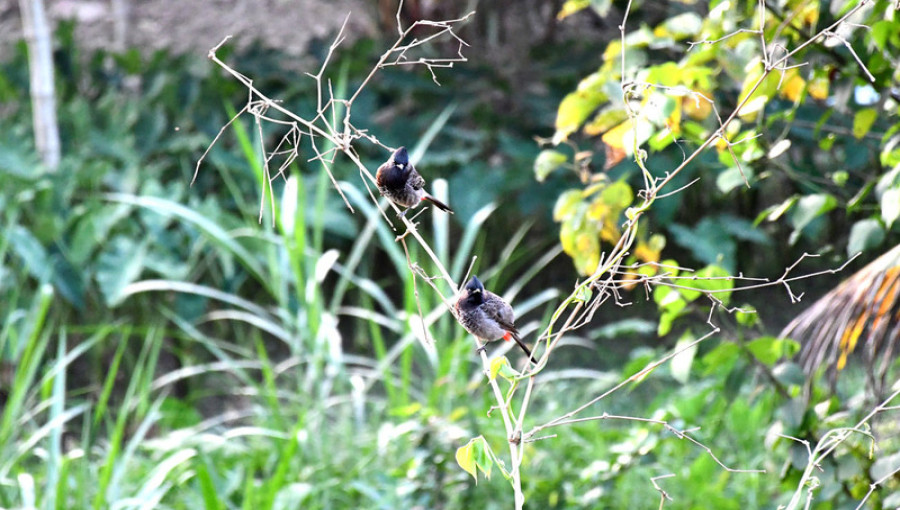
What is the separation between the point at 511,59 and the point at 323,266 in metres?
3.01

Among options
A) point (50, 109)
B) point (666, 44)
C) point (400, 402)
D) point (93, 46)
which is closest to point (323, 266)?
point (400, 402)

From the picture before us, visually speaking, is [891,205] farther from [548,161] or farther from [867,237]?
[548,161]

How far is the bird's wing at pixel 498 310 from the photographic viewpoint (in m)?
1.34

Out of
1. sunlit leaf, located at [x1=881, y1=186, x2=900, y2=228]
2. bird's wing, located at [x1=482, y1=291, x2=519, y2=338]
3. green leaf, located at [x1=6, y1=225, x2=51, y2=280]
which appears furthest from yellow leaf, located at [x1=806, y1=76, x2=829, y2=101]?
green leaf, located at [x1=6, y1=225, x2=51, y2=280]

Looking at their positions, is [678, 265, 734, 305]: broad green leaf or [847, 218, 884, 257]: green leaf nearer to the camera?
[678, 265, 734, 305]: broad green leaf

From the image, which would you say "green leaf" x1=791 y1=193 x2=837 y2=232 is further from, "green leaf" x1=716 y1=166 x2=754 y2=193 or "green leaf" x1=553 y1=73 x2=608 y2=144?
"green leaf" x1=553 y1=73 x2=608 y2=144

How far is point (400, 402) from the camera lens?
294 centimetres

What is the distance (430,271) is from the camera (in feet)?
12.7

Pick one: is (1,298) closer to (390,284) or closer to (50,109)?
Result: (50,109)

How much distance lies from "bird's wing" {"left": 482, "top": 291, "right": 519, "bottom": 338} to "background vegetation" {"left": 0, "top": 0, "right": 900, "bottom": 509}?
195mm

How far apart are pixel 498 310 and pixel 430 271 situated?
2.50 metres

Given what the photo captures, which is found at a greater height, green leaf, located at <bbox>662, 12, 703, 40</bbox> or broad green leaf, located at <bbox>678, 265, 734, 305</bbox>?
green leaf, located at <bbox>662, 12, 703, 40</bbox>

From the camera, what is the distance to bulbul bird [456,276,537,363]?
1.33m

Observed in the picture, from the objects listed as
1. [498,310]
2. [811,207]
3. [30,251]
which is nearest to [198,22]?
[30,251]
